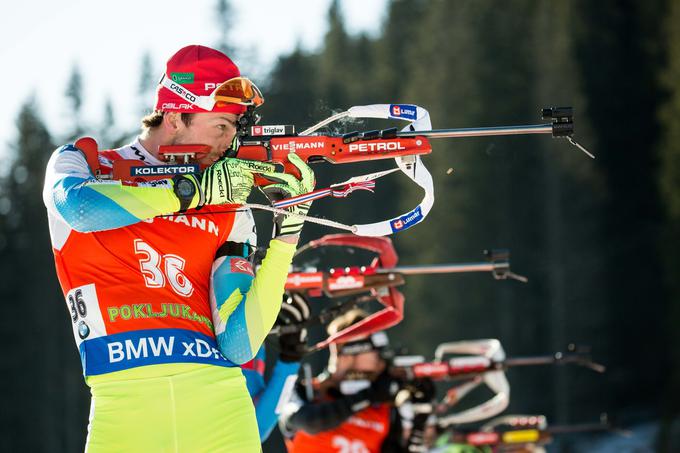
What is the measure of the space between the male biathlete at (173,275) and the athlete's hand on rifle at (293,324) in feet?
5.80

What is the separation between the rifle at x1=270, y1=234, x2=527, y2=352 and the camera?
20.4 feet

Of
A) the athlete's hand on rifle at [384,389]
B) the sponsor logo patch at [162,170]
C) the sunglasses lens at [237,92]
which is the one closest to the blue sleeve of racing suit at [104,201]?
the sponsor logo patch at [162,170]

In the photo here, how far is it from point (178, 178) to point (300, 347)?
2195 mm

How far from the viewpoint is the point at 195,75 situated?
404 cm

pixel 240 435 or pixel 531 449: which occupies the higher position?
pixel 240 435

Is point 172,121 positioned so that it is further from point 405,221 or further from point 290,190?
point 405,221

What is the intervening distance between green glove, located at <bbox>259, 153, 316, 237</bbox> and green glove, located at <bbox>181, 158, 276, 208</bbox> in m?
0.12

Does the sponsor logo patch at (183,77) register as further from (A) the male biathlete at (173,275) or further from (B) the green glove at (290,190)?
(B) the green glove at (290,190)

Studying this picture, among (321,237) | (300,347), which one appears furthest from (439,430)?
(300,347)

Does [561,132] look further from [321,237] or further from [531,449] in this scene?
[531,449]

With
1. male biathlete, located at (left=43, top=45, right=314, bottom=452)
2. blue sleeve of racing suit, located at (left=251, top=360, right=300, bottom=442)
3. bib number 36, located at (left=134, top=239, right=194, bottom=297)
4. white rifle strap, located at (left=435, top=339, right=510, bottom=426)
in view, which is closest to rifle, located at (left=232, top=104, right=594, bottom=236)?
male biathlete, located at (left=43, top=45, right=314, bottom=452)

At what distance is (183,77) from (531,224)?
33336 mm

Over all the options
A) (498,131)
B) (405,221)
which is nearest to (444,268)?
(405,221)

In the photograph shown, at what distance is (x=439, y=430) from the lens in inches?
450
